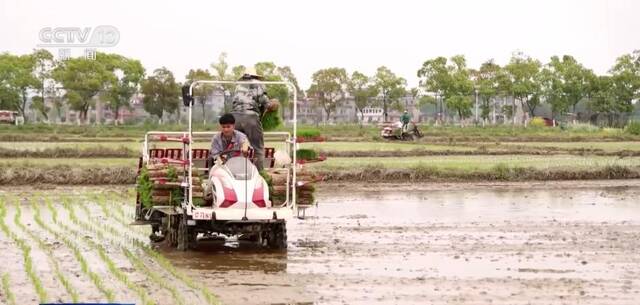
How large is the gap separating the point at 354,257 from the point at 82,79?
59.3 meters

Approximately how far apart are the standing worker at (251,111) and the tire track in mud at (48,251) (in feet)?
9.88

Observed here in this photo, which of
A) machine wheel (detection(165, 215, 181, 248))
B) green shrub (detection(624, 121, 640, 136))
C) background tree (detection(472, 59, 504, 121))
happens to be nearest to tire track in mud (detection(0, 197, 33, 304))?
machine wheel (detection(165, 215, 181, 248))

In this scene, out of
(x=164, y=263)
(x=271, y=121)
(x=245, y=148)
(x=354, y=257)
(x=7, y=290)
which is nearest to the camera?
(x=7, y=290)

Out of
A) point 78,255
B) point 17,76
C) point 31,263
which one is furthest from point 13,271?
point 17,76

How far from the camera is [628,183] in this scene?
27.5 meters

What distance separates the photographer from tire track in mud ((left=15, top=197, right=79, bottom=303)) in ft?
32.3

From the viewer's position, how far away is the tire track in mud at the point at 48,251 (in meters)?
9.86

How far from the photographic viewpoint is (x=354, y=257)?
1277 centimetres

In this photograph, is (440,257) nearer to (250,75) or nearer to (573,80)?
(250,75)

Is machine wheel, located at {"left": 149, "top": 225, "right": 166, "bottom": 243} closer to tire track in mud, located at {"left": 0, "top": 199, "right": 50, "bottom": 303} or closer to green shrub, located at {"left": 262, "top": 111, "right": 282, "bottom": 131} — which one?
tire track in mud, located at {"left": 0, "top": 199, "right": 50, "bottom": 303}

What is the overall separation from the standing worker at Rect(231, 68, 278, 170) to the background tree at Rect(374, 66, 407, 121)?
66014mm

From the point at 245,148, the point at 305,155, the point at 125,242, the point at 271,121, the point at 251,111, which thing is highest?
the point at 251,111

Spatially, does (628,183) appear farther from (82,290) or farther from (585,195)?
(82,290)

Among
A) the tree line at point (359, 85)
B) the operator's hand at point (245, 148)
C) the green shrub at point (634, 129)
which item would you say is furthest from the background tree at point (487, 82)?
the operator's hand at point (245, 148)
